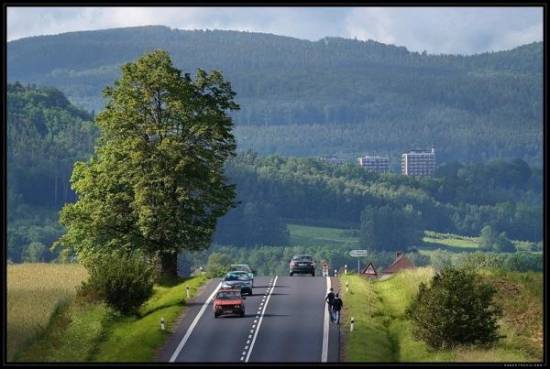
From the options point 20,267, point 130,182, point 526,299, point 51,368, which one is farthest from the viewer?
point 20,267

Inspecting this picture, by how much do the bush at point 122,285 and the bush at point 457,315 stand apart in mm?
20186

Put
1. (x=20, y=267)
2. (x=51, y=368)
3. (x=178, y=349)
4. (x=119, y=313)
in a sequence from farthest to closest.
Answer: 1. (x=20, y=267)
2. (x=119, y=313)
3. (x=178, y=349)
4. (x=51, y=368)

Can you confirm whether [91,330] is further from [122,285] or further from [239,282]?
[239,282]

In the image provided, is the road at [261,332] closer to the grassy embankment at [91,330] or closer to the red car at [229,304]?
the red car at [229,304]

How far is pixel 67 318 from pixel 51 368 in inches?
856

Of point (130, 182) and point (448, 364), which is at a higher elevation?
point (130, 182)

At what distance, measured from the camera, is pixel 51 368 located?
205ft

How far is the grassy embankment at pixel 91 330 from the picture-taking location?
236 ft

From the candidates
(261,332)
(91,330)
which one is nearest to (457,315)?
(261,332)

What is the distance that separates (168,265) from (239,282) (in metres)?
12.1

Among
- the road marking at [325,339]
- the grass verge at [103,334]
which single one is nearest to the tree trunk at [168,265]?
the grass verge at [103,334]

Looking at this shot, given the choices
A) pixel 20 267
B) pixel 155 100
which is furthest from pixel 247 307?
pixel 20 267

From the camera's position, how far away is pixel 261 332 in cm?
7850

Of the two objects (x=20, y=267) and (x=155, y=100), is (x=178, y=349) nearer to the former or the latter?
(x=155, y=100)
